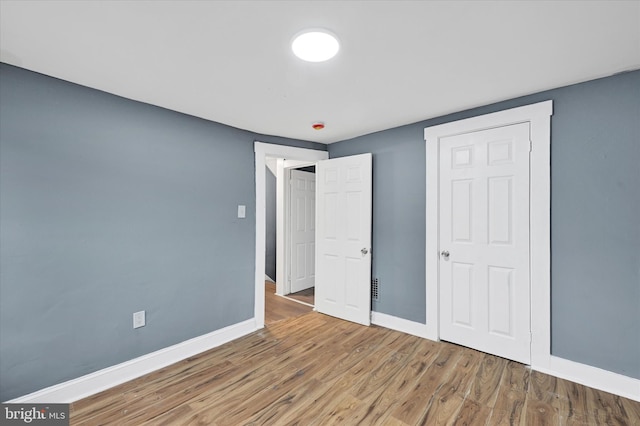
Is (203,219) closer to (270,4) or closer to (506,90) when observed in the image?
(270,4)

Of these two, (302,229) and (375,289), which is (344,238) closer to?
(375,289)

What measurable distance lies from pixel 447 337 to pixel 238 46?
2997 mm

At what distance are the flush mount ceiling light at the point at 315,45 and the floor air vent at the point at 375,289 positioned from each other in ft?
8.06

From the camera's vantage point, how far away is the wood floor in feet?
5.90

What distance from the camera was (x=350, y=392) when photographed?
206 centimetres

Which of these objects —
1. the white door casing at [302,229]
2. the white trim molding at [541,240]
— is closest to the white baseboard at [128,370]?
the white door casing at [302,229]

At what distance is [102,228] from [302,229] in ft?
9.76

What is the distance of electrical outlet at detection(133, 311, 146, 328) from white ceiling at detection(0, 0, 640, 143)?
176cm

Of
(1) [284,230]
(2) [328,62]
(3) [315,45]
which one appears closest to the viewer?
(3) [315,45]

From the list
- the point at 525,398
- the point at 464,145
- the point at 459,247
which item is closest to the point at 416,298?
the point at 459,247

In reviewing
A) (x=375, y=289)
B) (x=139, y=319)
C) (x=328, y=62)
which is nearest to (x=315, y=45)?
(x=328, y=62)

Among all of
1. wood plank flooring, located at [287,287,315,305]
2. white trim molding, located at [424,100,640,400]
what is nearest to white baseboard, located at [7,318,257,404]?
wood plank flooring, located at [287,287,315,305]

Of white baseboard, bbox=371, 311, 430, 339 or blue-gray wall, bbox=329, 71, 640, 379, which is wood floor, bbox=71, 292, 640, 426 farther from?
blue-gray wall, bbox=329, 71, 640, 379

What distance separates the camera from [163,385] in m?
2.16
